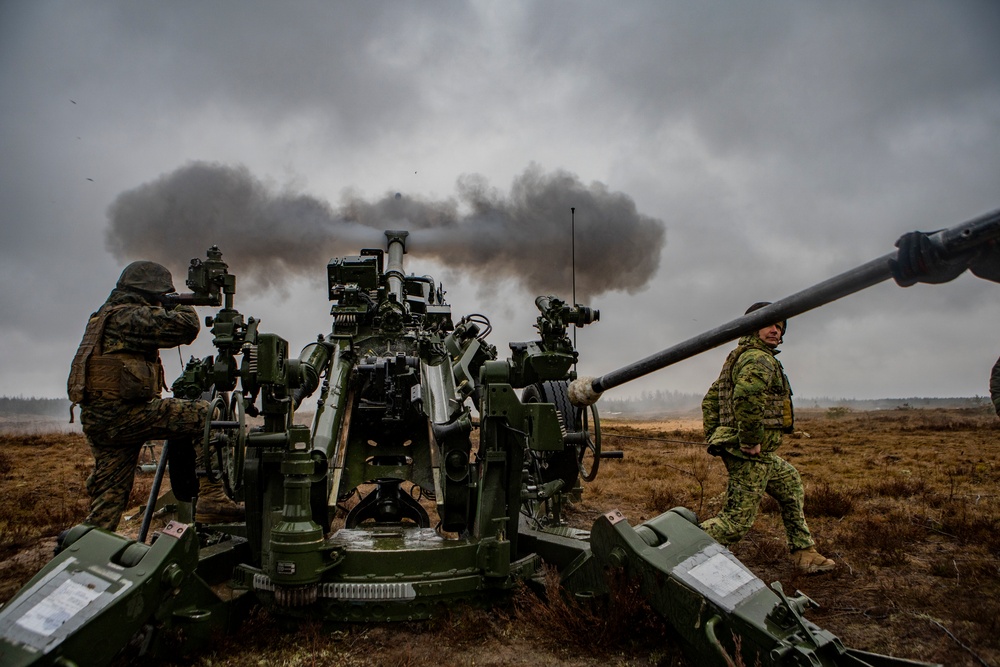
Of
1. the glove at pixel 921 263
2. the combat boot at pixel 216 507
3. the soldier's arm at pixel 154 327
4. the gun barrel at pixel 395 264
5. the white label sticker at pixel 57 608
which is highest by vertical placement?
the gun barrel at pixel 395 264

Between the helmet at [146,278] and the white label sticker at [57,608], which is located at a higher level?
the helmet at [146,278]

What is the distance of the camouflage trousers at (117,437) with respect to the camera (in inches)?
190

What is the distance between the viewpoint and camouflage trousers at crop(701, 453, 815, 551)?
4523mm

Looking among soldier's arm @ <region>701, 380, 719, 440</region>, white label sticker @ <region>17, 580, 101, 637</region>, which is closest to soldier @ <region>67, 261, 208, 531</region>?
white label sticker @ <region>17, 580, 101, 637</region>

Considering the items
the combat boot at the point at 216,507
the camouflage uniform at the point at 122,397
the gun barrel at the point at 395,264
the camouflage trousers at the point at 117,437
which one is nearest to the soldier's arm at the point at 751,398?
the gun barrel at the point at 395,264

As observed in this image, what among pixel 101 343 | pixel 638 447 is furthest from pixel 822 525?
pixel 638 447

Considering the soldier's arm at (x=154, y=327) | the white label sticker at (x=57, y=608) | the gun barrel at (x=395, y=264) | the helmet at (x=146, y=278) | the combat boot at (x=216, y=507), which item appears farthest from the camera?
the gun barrel at (x=395, y=264)

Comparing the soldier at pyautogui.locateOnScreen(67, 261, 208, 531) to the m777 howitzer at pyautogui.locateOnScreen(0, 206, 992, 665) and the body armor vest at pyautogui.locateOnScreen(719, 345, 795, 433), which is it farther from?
the body armor vest at pyautogui.locateOnScreen(719, 345, 795, 433)

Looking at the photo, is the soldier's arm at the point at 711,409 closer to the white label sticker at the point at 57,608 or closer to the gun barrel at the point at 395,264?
the gun barrel at the point at 395,264

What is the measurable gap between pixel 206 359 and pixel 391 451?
1804mm

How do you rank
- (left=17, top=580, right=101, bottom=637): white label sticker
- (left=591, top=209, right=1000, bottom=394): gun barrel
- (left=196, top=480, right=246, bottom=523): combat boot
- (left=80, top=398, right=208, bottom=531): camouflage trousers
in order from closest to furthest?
(left=591, top=209, right=1000, bottom=394): gun barrel
(left=17, top=580, right=101, bottom=637): white label sticker
(left=80, top=398, right=208, bottom=531): camouflage trousers
(left=196, top=480, right=246, bottom=523): combat boot

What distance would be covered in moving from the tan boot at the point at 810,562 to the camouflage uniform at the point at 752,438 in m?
0.04

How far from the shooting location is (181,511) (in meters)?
5.81

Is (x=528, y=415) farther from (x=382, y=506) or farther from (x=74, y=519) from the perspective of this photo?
(x=74, y=519)
